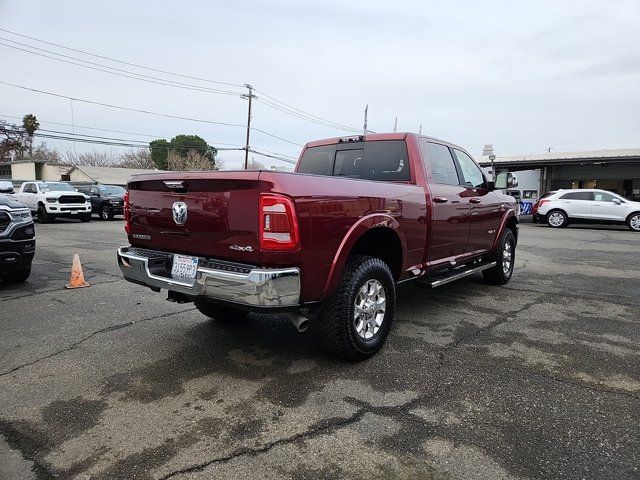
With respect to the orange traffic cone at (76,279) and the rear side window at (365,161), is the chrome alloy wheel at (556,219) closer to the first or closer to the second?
the rear side window at (365,161)

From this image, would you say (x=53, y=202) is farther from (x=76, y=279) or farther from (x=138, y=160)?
(x=138, y=160)

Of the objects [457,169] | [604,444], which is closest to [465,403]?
[604,444]

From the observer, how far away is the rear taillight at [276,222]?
2.99 m

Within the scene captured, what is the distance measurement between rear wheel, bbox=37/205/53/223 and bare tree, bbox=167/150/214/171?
37680 mm

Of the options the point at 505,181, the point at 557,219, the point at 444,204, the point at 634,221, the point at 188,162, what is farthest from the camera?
the point at 188,162

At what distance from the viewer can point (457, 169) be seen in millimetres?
5438

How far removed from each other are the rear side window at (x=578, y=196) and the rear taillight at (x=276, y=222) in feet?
65.7

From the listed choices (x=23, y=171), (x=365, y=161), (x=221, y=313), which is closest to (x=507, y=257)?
(x=365, y=161)

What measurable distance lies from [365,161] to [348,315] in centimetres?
201

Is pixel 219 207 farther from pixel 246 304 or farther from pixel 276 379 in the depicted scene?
pixel 276 379

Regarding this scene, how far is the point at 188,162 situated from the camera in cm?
5825

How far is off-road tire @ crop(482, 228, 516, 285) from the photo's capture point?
21.1ft

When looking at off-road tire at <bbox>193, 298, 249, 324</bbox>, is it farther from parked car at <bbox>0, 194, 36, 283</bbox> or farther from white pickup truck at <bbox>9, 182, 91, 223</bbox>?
white pickup truck at <bbox>9, 182, 91, 223</bbox>

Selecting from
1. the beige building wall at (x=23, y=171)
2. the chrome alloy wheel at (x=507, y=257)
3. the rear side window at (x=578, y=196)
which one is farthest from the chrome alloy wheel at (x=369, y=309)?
the beige building wall at (x=23, y=171)
